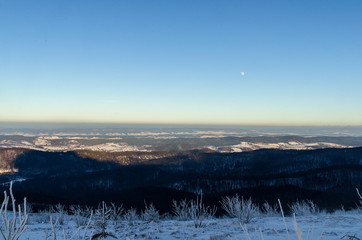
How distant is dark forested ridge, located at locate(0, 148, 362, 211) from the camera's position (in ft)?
288

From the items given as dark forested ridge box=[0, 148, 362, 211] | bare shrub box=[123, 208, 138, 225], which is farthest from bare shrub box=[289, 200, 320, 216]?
dark forested ridge box=[0, 148, 362, 211]

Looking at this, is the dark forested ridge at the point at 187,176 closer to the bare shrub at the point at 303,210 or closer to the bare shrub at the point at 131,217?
the bare shrub at the point at 303,210

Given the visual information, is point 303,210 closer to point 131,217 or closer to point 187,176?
point 131,217

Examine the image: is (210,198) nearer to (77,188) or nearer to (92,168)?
(77,188)

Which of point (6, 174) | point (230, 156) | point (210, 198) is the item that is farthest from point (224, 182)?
point (6, 174)

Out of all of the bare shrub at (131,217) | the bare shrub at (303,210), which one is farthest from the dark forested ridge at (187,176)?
the bare shrub at (131,217)

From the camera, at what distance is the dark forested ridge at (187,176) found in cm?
8775

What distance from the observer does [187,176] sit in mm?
134375

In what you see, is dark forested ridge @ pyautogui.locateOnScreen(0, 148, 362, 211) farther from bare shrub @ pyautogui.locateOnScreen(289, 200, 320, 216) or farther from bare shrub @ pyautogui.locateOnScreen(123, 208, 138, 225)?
bare shrub @ pyautogui.locateOnScreen(123, 208, 138, 225)

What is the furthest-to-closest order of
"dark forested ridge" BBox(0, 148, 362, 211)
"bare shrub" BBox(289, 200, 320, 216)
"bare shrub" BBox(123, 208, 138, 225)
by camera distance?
"dark forested ridge" BBox(0, 148, 362, 211)
"bare shrub" BBox(289, 200, 320, 216)
"bare shrub" BBox(123, 208, 138, 225)

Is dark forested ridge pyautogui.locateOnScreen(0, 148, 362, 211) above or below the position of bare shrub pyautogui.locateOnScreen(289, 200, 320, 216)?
below

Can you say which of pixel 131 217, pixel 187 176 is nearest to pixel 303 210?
pixel 131 217

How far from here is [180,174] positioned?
474 feet

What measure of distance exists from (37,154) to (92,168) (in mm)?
50685
